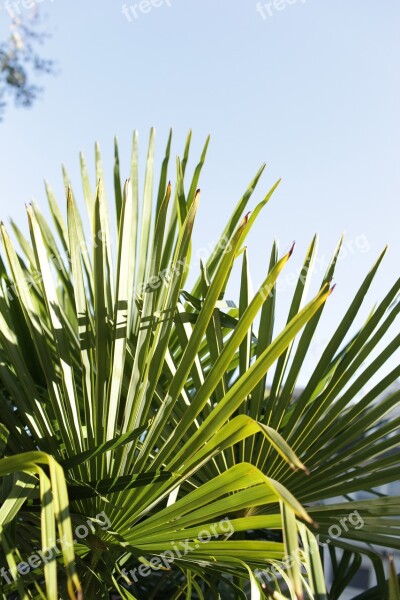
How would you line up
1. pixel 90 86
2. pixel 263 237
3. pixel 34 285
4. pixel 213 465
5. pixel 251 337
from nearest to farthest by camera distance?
pixel 213 465 < pixel 251 337 < pixel 34 285 < pixel 263 237 < pixel 90 86

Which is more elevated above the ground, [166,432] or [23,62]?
[23,62]

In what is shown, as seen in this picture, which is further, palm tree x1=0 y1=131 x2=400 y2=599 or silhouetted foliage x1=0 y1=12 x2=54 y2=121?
silhouetted foliage x1=0 y1=12 x2=54 y2=121

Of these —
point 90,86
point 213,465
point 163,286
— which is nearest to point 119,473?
point 213,465

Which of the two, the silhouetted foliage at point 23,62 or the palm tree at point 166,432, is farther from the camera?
the silhouetted foliage at point 23,62

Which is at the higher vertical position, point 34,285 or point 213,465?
point 34,285

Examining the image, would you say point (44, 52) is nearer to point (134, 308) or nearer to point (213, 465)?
point (134, 308)

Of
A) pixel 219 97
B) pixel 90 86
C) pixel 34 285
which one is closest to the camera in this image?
pixel 34 285

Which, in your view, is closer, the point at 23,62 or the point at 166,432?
the point at 166,432

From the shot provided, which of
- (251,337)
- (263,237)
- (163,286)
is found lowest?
(251,337)

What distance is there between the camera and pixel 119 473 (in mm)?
1221

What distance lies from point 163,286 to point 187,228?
27 centimetres

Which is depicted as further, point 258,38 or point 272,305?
point 258,38

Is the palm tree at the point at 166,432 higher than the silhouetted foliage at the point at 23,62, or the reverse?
the silhouetted foliage at the point at 23,62

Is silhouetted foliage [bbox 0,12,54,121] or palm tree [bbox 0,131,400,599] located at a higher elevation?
silhouetted foliage [bbox 0,12,54,121]
